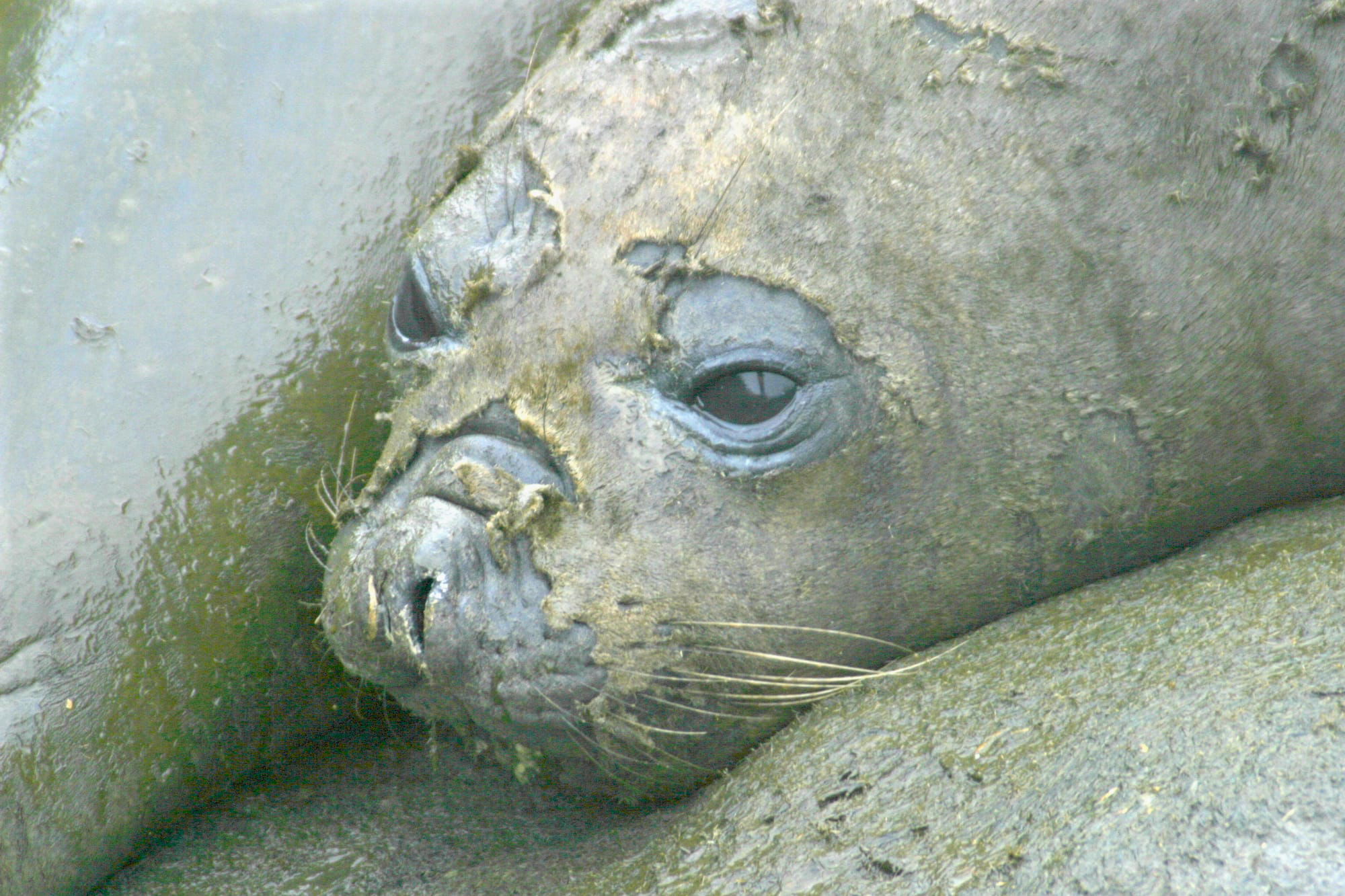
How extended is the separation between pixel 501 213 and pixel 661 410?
69cm

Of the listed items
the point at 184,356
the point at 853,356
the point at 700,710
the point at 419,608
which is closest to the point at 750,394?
the point at 853,356

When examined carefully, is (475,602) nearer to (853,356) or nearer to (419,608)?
(419,608)

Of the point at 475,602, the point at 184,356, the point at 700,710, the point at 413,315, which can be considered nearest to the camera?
the point at 475,602

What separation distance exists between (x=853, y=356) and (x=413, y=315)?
1.14m

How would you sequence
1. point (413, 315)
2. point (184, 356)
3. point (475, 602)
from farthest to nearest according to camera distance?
point (184, 356) < point (413, 315) < point (475, 602)

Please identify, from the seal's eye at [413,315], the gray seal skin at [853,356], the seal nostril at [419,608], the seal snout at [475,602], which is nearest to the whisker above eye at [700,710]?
the gray seal skin at [853,356]

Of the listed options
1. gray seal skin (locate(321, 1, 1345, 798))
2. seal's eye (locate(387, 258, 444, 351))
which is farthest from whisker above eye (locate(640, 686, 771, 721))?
seal's eye (locate(387, 258, 444, 351))

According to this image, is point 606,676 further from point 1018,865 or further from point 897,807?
point 1018,865

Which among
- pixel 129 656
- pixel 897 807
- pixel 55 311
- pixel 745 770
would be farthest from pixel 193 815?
pixel 897 807

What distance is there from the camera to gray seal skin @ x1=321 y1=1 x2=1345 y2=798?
9.41 ft

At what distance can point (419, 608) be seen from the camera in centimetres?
283

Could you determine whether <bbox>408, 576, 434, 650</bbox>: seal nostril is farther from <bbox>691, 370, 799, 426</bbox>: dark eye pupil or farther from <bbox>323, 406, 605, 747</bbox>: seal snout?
<bbox>691, 370, 799, 426</bbox>: dark eye pupil

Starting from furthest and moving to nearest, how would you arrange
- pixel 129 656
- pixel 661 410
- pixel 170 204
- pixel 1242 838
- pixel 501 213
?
1. pixel 170 204
2. pixel 129 656
3. pixel 501 213
4. pixel 661 410
5. pixel 1242 838

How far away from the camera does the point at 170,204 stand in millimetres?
3760
